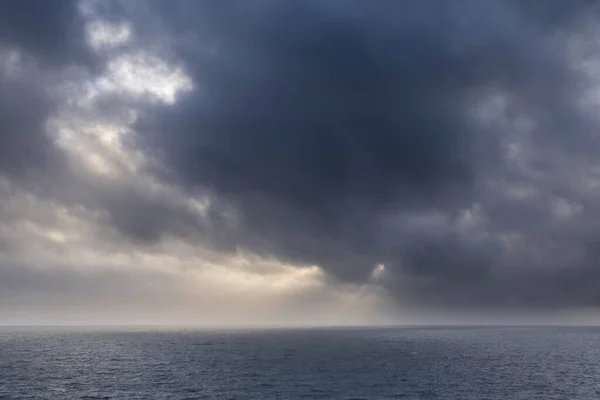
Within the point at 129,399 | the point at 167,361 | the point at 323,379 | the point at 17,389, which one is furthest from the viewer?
the point at 167,361

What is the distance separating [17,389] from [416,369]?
4049 inches

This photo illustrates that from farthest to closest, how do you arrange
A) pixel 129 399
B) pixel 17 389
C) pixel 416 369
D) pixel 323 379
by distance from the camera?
pixel 416 369 < pixel 323 379 < pixel 17 389 < pixel 129 399

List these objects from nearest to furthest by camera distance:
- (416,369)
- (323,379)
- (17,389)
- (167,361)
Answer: (17,389), (323,379), (416,369), (167,361)

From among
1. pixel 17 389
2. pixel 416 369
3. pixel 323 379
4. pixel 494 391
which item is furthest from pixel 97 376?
pixel 494 391

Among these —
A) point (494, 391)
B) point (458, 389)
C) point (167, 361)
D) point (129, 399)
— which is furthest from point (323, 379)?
point (167, 361)

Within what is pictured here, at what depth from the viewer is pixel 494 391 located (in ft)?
305

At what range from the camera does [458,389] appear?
9544cm

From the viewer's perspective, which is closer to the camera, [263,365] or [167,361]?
[263,365]

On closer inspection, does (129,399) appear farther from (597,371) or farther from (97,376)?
(597,371)

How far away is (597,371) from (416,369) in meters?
54.8

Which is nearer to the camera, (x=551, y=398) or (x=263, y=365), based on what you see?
(x=551, y=398)

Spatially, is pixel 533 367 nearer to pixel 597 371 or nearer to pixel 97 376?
pixel 597 371

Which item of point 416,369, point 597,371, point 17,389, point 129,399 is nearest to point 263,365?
point 416,369

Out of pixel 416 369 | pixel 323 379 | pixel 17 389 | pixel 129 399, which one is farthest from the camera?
pixel 416 369
